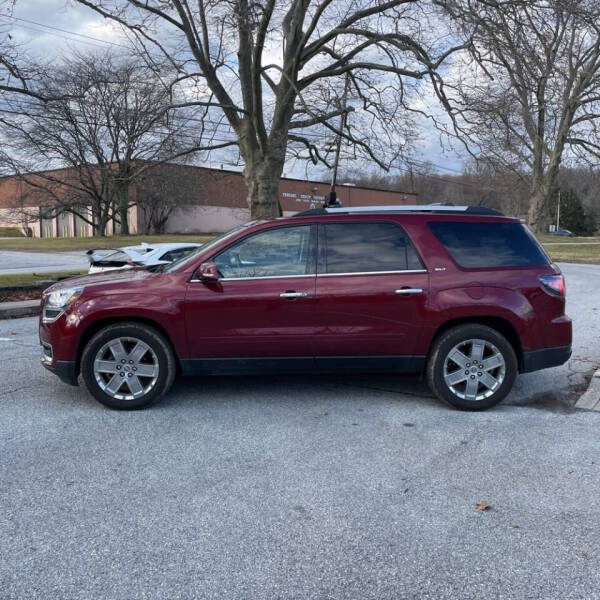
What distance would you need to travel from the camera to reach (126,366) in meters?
5.24

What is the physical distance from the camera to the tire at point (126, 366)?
5.21 m

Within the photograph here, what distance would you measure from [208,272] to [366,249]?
143cm

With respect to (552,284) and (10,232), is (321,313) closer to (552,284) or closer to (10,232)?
(552,284)

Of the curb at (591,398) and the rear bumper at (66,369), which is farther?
the curb at (591,398)

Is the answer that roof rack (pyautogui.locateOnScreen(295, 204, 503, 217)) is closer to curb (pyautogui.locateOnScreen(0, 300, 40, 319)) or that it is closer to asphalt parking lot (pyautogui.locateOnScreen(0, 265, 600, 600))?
asphalt parking lot (pyautogui.locateOnScreen(0, 265, 600, 600))

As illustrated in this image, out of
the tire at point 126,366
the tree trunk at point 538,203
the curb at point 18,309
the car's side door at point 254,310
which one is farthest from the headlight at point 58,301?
the tree trunk at point 538,203

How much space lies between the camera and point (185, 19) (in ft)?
57.7

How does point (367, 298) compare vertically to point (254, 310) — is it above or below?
above

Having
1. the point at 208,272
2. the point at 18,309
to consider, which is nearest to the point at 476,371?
the point at 208,272

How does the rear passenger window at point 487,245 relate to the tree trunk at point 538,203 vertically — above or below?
below

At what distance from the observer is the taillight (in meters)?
5.39

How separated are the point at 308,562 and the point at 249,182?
1709 centimetres

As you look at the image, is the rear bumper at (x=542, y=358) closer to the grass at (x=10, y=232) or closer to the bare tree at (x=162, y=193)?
the bare tree at (x=162, y=193)

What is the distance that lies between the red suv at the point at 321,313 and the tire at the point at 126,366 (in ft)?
0.03
